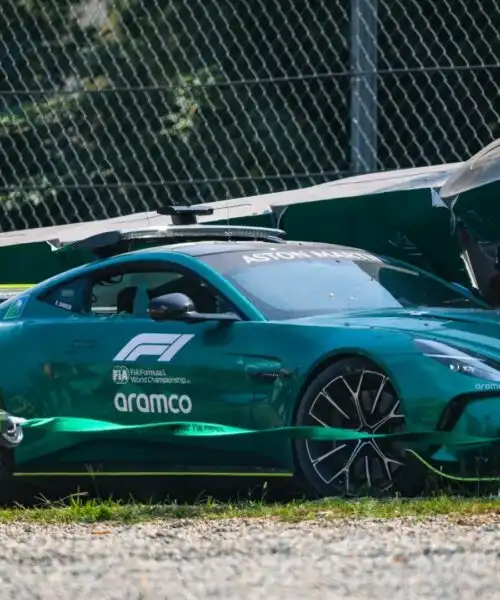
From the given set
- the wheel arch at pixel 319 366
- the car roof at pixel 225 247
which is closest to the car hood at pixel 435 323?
the wheel arch at pixel 319 366

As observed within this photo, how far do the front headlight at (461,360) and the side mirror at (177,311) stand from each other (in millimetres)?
1152

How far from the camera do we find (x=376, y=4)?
37.9 ft

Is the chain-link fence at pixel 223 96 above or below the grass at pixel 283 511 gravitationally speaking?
above

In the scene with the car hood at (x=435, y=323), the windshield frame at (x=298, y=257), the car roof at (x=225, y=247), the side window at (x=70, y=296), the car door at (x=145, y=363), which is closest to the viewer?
the car hood at (x=435, y=323)

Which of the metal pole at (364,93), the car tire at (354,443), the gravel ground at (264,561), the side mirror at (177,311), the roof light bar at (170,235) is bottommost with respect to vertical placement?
the gravel ground at (264,561)

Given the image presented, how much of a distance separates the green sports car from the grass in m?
0.59

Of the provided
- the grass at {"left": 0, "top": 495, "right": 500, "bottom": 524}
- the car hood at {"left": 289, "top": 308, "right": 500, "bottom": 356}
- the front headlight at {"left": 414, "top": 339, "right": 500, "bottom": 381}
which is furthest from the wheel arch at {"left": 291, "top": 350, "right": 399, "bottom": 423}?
the grass at {"left": 0, "top": 495, "right": 500, "bottom": 524}

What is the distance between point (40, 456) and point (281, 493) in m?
1.35

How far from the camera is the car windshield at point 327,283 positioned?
891cm

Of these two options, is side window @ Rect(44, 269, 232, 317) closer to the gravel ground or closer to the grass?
the grass

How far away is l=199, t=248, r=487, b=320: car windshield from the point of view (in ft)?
29.2

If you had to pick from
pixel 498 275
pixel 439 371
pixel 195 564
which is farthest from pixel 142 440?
pixel 195 564

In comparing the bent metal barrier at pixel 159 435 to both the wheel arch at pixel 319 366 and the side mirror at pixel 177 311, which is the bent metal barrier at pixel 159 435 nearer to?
the wheel arch at pixel 319 366

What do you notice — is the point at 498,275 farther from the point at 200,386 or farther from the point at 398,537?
the point at 398,537
